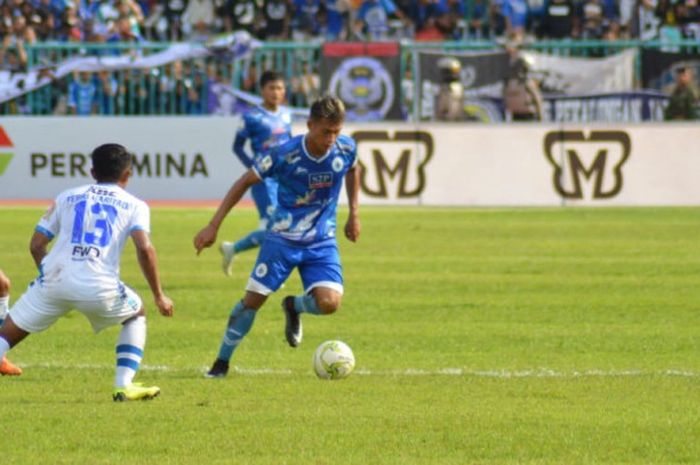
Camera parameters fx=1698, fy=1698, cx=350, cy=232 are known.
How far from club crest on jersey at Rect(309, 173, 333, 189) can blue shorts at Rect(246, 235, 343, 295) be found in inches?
14.9

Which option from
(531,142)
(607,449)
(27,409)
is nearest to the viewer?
(607,449)

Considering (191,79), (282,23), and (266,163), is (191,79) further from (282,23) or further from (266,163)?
(266,163)

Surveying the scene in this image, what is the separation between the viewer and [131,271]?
59.3 feet

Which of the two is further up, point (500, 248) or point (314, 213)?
point (314, 213)

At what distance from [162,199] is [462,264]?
35.5ft

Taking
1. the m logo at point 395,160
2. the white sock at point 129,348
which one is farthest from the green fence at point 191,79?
the white sock at point 129,348

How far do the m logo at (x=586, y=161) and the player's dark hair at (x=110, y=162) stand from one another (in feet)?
58.8

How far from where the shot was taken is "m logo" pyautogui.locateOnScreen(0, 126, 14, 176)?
28.2 meters

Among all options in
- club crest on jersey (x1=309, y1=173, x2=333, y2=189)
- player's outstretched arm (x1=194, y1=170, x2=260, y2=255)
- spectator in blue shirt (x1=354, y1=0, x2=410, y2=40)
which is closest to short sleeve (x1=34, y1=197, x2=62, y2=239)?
player's outstretched arm (x1=194, y1=170, x2=260, y2=255)

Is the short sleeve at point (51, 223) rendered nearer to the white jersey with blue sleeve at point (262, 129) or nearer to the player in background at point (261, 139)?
the player in background at point (261, 139)

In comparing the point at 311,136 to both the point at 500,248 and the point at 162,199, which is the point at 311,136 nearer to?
the point at 500,248

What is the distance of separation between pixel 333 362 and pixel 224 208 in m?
1.18

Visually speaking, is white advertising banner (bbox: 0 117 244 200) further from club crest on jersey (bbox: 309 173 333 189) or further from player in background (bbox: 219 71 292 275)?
club crest on jersey (bbox: 309 173 333 189)

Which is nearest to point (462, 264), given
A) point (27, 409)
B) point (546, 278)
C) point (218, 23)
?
point (546, 278)
